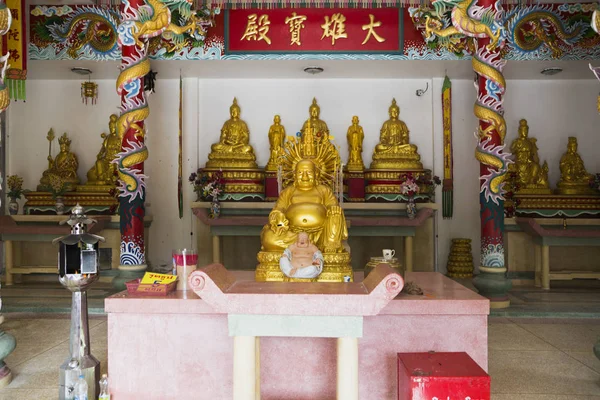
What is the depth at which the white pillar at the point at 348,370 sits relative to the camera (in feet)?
8.81

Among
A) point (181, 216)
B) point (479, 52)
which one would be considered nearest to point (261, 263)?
point (479, 52)

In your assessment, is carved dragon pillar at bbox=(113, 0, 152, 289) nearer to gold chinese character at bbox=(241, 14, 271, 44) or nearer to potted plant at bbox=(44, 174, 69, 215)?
gold chinese character at bbox=(241, 14, 271, 44)

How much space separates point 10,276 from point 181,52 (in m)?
3.88

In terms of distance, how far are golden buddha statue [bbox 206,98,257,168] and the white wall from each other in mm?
231

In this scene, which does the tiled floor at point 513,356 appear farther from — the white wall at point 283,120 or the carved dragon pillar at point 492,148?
the white wall at point 283,120

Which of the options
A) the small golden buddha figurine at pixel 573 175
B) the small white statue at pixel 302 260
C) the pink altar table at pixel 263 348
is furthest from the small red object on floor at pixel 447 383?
the small golden buddha figurine at pixel 573 175

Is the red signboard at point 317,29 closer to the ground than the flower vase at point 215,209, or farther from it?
farther from it

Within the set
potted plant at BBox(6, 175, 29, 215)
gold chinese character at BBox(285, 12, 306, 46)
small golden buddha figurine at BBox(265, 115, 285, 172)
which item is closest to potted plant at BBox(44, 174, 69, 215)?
potted plant at BBox(6, 175, 29, 215)

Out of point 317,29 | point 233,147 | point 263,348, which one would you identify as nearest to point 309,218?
point 263,348

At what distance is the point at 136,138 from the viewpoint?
6.58 metres

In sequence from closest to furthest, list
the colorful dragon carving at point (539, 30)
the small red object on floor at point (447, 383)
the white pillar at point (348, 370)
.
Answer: the small red object on floor at point (447, 383) → the white pillar at point (348, 370) → the colorful dragon carving at point (539, 30)

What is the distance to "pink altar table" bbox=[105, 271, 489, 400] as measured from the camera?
10.7 feet

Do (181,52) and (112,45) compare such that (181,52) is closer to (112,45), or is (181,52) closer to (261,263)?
(112,45)

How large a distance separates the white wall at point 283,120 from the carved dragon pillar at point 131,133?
88.7 inches
